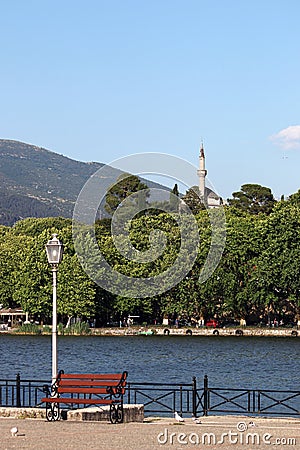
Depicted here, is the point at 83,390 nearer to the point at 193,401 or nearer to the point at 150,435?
the point at 193,401

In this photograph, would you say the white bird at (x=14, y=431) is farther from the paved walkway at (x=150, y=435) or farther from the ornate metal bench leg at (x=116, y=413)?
the ornate metal bench leg at (x=116, y=413)

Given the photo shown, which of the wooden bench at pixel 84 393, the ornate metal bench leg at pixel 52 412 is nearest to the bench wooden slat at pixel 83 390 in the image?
the wooden bench at pixel 84 393

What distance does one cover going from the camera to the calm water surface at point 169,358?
5291cm

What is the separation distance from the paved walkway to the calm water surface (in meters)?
26.8

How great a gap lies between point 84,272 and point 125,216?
1615cm

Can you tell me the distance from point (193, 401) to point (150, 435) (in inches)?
154

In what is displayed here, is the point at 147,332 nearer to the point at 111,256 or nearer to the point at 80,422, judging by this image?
the point at 111,256

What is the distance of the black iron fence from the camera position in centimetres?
2361

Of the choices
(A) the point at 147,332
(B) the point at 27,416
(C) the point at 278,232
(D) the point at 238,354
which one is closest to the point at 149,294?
(A) the point at 147,332

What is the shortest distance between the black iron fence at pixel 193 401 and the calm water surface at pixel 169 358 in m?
10.2

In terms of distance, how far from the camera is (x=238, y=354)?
68.9 metres

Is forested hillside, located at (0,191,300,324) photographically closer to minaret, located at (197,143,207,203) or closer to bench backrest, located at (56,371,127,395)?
minaret, located at (197,143,207,203)

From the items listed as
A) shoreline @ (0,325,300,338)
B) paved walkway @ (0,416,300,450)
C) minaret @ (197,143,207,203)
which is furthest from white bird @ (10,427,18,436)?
minaret @ (197,143,207,203)

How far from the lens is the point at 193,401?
75.6 ft
